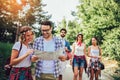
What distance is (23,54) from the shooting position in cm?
596

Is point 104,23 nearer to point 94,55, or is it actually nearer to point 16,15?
point 94,55

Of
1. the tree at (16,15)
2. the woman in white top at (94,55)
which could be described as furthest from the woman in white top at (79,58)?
the tree at (16,15)

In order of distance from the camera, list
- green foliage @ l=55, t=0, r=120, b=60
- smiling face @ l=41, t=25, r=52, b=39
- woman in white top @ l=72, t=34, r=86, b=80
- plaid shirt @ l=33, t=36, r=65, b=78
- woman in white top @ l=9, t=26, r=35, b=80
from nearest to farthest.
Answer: woman in white top @ l=9, t=26, r=35, b=80, smiling face @ l=41, t=25, r=52, b=39, plaid shirt @ l=33, t=36, r=65, b=78, woman in white top @ l=72, t=34, r=86, b=80, green foliage @ l=55, t=0, r=120, b=60

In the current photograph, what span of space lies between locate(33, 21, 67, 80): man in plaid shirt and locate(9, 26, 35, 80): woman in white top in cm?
34

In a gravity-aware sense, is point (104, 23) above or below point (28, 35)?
above

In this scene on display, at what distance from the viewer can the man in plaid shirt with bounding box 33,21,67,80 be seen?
626cm

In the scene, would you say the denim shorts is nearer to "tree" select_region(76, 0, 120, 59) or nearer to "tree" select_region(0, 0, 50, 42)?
"tree" select_region(76, 0, 120, 59)

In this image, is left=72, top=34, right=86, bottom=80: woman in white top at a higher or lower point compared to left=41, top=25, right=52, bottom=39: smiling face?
lower

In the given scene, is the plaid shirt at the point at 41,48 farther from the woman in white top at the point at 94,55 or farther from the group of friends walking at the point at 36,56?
the woman in white top at the point at 94,55

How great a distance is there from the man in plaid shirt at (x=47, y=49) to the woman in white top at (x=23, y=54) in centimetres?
34

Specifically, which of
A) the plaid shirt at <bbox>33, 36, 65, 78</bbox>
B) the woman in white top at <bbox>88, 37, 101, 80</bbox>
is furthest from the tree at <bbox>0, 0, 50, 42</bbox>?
the plaid shirt at <bbox>33, 36, 65, 78</bbox>

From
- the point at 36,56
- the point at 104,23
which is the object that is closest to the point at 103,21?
the point at 104,23

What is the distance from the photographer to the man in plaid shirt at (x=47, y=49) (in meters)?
6.26

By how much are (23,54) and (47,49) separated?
0.62m
